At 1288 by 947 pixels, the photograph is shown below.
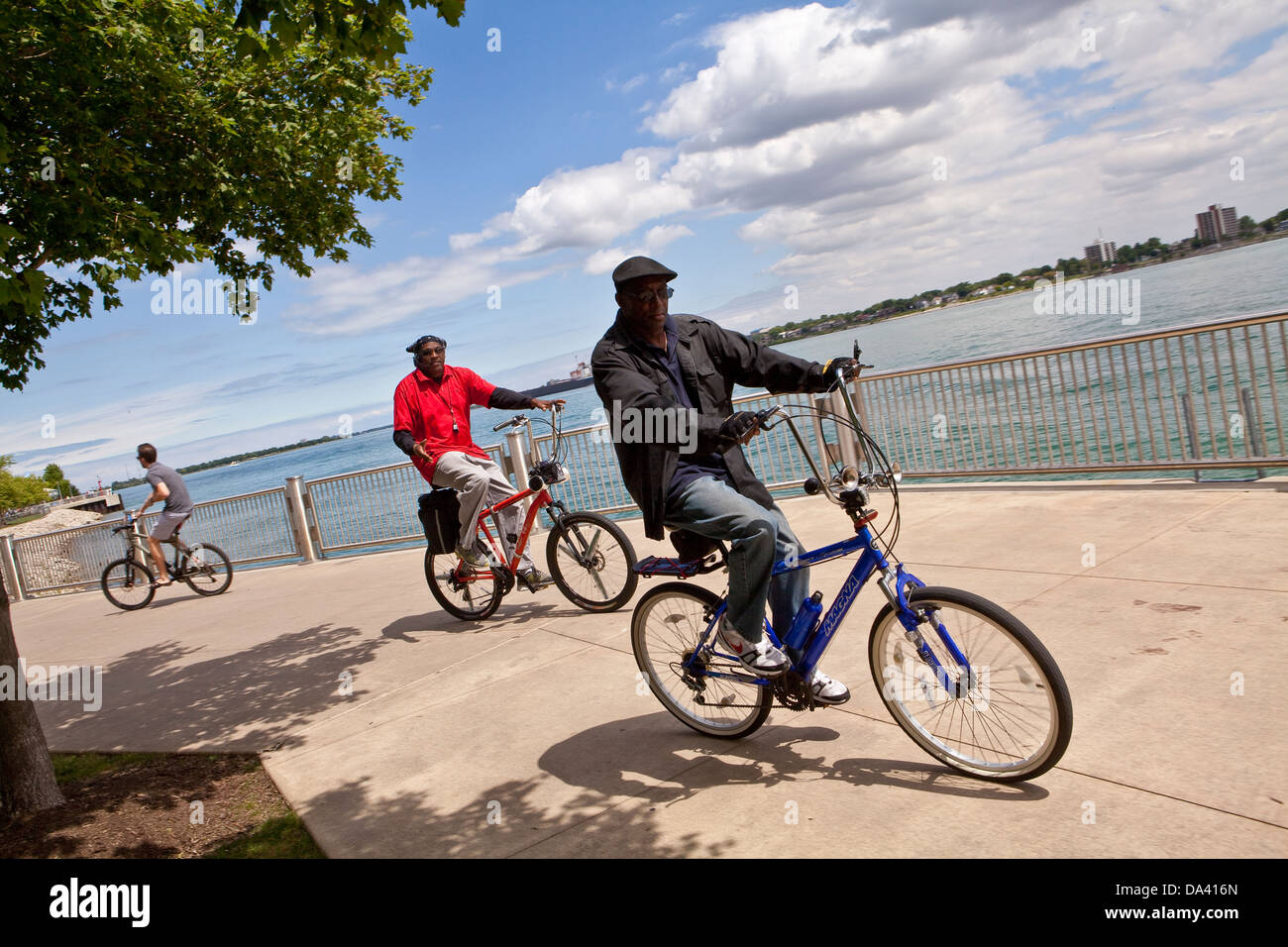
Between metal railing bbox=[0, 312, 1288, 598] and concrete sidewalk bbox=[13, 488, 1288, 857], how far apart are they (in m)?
0.68

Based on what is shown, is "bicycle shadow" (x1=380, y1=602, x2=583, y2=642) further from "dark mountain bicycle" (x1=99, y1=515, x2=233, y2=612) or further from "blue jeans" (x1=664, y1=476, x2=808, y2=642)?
"dark mountain bicycle" (x1=99, y1=515, x2=233, y2=612)

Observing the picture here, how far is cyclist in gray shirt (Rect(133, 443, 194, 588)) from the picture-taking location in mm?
11914

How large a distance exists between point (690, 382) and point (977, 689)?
162cm

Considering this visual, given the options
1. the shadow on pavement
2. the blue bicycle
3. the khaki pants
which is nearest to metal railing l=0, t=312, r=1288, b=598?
the blue bicycle

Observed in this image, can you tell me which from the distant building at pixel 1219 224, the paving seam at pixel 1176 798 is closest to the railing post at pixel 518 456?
the paving seam at pixel 1176 798

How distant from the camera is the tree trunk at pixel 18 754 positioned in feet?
14.0

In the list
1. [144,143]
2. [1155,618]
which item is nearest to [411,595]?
[144,143]

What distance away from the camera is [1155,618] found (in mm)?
4438

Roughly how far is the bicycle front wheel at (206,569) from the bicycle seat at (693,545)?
32.9 ft

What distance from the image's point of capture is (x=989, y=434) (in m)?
8.69

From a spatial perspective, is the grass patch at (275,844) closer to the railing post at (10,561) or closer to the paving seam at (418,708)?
the paving seam at (418,708)

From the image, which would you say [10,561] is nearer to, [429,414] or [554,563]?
[429,414]
